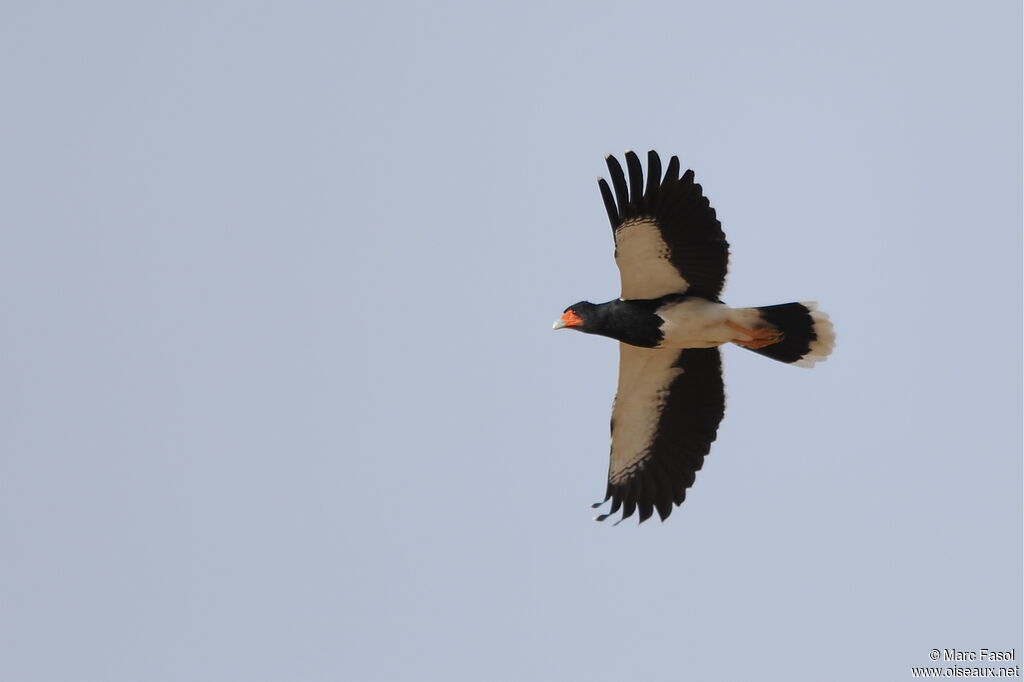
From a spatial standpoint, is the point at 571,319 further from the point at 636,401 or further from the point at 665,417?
the point at 665,417

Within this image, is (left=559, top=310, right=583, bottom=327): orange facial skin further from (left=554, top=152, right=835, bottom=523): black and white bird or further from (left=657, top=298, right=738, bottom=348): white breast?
(left=657, top=298, right=738, bottom=348): white breast

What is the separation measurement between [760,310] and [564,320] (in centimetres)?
194

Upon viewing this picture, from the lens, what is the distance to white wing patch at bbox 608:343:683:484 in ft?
44.1

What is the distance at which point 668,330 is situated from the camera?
41.2 ft

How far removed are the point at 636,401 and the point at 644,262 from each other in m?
1.77

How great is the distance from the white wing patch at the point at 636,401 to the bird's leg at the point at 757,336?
79 cm

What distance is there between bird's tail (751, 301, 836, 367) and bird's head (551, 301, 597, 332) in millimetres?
1747

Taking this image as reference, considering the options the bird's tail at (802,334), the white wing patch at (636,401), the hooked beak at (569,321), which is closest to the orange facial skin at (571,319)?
the hooked beak at (569,321)

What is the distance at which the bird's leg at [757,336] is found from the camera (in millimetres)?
12633

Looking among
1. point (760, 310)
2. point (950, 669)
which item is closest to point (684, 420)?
point (760, 310)

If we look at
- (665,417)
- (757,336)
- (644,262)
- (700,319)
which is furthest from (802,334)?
(644,262)

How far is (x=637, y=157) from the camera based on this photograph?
12.1m

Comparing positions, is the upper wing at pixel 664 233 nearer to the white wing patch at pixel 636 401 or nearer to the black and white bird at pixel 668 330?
the black and white bird at pixel 668 330

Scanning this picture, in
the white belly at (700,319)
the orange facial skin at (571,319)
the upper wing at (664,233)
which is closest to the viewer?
the upper wing at (664,233)
